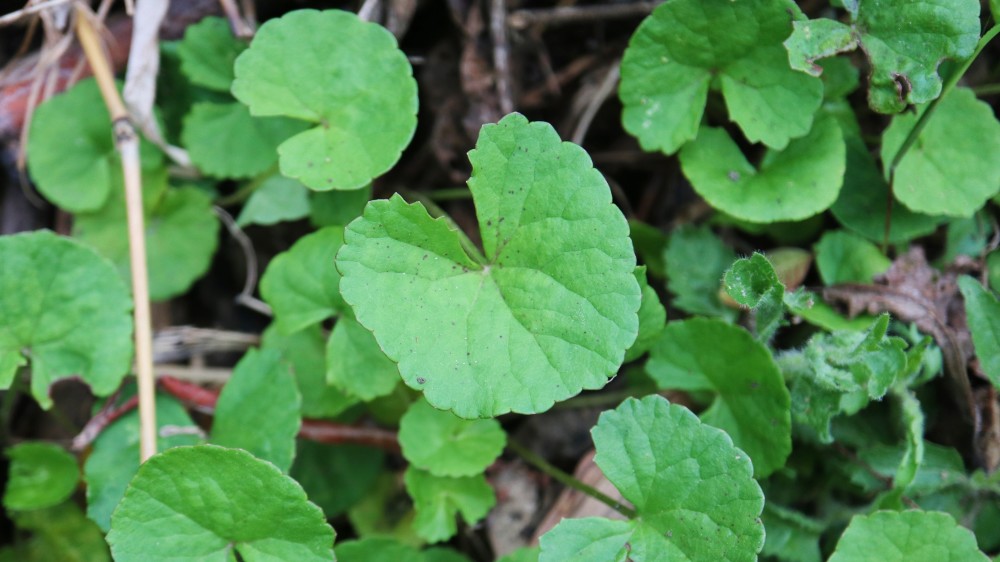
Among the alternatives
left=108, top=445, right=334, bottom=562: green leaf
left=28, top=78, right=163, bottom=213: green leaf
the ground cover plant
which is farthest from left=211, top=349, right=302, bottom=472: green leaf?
left=28, top=78, right=163, bottom=213: green leaf

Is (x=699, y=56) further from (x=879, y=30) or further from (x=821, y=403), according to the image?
(x=821, y=403)

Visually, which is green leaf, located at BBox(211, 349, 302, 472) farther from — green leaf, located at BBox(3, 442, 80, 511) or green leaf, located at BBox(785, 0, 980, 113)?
green leaf, located at BBox(785, 0, 980, 113)

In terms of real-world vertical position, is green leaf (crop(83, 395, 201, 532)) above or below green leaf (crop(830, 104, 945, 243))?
below

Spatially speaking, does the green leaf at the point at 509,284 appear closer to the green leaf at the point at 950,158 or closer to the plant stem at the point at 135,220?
the plant stem at the point at 135,220

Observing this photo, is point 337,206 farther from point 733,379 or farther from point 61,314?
point 733,379

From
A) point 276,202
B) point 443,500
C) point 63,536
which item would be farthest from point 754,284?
point 63,536

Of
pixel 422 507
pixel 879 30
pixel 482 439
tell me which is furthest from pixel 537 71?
pixel 422 507
